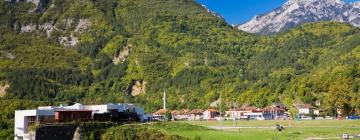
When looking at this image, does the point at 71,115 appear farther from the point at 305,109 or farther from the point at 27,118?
the point at 305,109

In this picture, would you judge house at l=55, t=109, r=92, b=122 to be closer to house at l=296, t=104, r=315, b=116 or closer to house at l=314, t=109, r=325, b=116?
house at l=314, t=109, r=325, b=116

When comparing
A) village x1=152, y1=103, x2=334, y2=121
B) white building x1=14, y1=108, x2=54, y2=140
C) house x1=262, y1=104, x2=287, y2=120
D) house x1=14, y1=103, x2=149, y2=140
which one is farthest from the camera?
house x1=262, y1=104, x2=287, y2=120

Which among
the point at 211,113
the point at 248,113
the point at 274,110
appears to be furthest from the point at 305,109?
the point at 211,113

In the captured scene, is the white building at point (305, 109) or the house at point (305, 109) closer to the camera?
the house at point (305, 109)

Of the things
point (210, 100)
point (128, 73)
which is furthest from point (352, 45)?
point (128, 73)

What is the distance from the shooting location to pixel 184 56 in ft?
642

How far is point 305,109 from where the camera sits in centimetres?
13175

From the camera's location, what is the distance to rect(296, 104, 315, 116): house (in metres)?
127

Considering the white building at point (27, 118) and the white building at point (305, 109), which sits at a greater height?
the white building at point (305, 109)

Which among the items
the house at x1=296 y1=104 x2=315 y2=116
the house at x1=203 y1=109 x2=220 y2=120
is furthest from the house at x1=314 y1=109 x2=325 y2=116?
the house at x1=203 y1=109 x2=220 y2=120

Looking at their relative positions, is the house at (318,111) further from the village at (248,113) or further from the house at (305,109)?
the house at (305,109)

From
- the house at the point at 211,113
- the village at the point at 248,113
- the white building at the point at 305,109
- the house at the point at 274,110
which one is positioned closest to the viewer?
the white building at the point at 305,109

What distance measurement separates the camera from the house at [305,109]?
12730 cm

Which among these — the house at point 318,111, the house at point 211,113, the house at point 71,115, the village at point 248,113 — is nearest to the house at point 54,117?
the house at point 71,115
